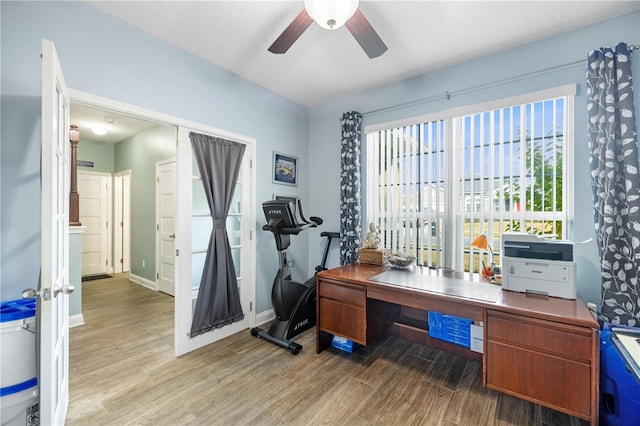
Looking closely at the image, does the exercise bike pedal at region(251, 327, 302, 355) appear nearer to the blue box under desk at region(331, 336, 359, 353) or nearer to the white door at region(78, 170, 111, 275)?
the blue box under desk at region(331, 336, 359, 353)

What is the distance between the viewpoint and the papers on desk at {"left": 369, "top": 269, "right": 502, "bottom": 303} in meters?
1.90

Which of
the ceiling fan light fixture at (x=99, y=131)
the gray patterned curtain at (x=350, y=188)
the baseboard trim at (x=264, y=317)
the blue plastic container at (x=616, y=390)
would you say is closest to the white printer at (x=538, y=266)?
the blue plastic container at (x=616, y=390)

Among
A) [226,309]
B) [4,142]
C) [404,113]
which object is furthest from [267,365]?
[404,113]

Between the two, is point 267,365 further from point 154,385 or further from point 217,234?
point 217,234

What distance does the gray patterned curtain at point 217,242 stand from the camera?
2637mm

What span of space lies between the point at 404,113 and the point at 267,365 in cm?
289

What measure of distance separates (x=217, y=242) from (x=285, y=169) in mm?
1309

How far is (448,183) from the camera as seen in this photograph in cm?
276

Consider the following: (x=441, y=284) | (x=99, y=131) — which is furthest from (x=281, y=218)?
(x=99, y=131)

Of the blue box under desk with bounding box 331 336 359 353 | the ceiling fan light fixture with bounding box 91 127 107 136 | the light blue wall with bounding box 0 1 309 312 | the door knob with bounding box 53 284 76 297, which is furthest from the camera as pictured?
the ceiling fan light fixture with bounding box 91 127 107 136

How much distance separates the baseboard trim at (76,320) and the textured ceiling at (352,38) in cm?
316

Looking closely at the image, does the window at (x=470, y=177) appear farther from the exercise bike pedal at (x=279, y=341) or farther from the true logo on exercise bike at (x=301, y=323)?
the exercise bike pedal at (x=279, y=341)

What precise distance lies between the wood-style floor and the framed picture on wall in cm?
186

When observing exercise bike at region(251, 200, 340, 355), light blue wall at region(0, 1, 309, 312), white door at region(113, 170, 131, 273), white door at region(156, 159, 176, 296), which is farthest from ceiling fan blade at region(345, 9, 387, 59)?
white door at region(113, 170, 131, 273)
